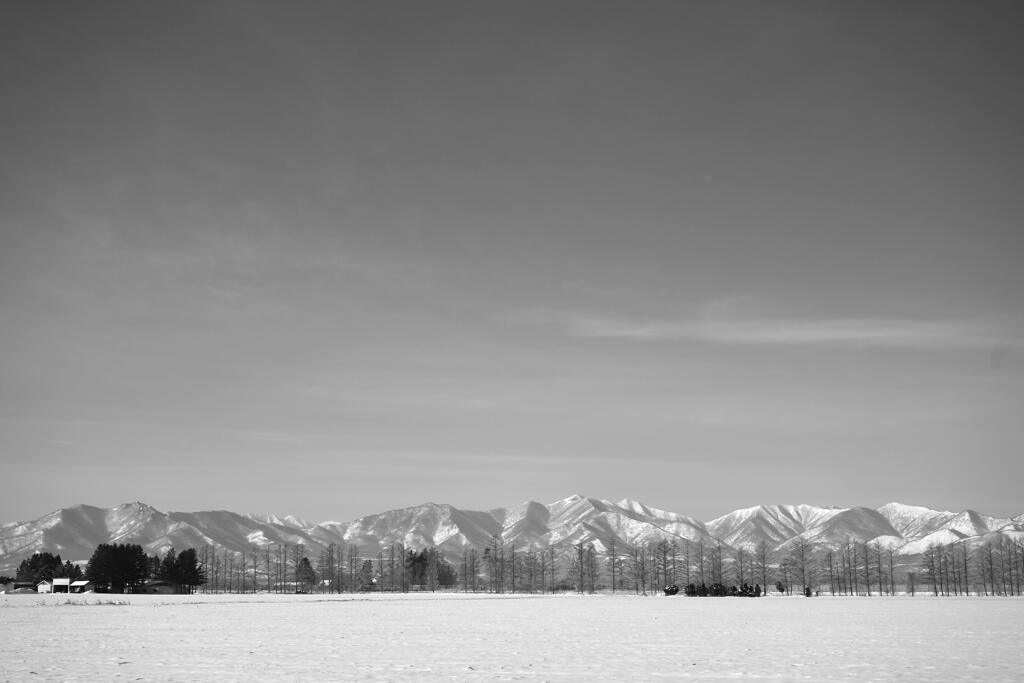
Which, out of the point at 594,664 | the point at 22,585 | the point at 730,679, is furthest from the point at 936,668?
the point at 22,585

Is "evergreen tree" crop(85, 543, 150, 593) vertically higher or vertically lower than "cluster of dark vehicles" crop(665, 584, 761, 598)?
higher

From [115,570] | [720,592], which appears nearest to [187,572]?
[115,570]

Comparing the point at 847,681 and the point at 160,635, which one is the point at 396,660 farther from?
the point at 160,635

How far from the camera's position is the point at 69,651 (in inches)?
1025

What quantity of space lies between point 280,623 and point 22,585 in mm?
158513

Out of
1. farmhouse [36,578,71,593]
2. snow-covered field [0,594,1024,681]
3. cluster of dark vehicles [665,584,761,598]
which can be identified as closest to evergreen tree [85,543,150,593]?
farmhouse [36,578,71,593]

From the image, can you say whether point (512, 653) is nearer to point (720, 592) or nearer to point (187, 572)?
point (720, 592)

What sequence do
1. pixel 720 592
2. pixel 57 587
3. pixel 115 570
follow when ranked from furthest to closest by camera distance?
pixel 57 587 < pixel 115 570 < pixel 720 592

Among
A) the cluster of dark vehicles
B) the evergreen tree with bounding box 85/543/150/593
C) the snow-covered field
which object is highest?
the snow-covered field

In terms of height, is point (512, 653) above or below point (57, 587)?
above

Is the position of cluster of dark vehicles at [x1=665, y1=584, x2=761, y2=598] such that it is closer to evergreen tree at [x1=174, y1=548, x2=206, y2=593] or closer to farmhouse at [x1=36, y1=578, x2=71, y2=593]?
evergreen tree at [x1=174, y1=548, x2=206, y2=593]

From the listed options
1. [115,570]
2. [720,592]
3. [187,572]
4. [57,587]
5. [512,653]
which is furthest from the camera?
[187,572]

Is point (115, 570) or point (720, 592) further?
point (115, 570)

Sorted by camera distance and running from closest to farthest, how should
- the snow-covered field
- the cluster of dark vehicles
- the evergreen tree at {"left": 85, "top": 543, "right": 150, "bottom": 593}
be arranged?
the snow-covered field, the cluster of dark vehicles, the evergreen tree at {"left": 85, "top": 543, "right": 150, "bottom": 593}
